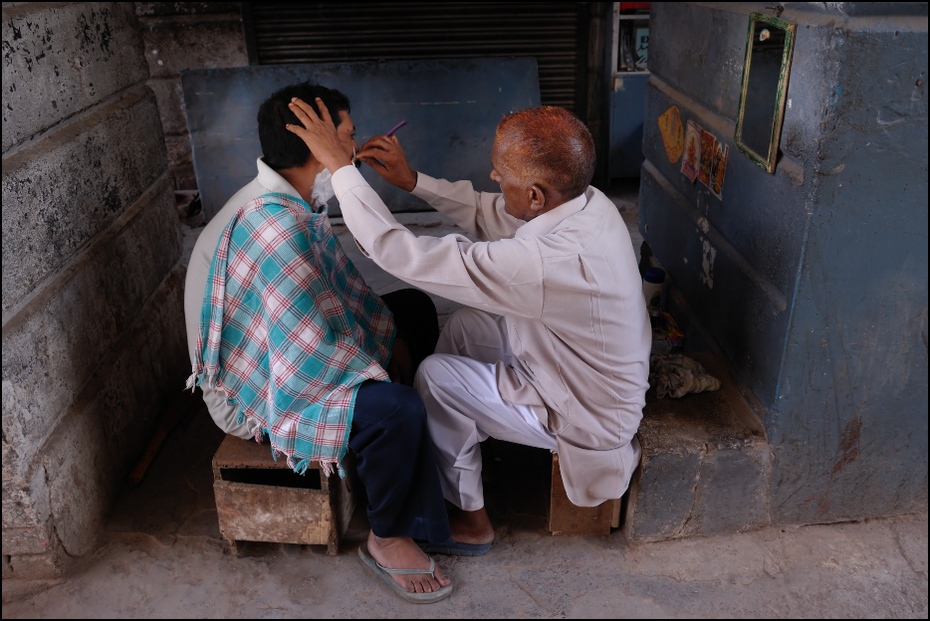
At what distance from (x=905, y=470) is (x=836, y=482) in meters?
0.23

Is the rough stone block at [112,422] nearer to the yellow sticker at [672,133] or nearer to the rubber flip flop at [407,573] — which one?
the rubber flip flop at [407,573]

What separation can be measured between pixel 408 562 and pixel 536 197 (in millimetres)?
1184

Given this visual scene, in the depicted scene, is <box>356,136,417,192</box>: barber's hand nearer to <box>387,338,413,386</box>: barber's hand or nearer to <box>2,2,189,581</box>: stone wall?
<box>387,338,413,386</box>: barber's hand

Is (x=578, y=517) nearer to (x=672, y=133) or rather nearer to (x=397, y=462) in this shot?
(x=397, y=462)

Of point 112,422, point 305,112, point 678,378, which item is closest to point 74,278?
point 112,422

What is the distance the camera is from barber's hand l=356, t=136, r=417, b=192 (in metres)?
2.63

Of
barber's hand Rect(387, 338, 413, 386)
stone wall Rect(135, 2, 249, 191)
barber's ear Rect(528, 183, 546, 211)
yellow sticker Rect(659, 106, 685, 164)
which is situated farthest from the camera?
stone wall Rect(135, 2, 249, 191)

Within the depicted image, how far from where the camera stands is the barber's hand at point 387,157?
104 inches

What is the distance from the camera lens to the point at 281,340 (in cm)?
229

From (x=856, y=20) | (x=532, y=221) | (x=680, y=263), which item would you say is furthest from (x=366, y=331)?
(x=856, y=20)

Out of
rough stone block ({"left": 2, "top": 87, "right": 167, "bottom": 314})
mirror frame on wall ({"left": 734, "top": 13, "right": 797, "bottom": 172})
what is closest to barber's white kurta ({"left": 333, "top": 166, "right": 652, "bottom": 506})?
mirror frame on wall ({"left": 734, "top": 13, "right": 797, "bottom": 172})

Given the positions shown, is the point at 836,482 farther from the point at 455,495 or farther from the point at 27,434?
the point at 27,434

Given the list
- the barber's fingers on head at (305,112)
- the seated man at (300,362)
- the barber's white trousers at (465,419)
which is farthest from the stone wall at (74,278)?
the barber's white trousers at (465,419)

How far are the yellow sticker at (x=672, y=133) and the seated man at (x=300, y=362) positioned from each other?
5.06 feet
